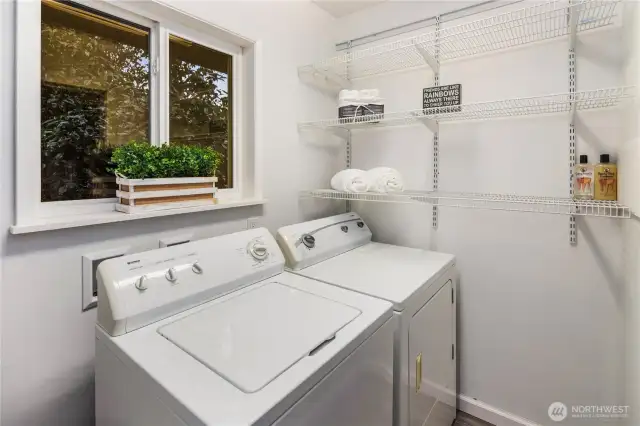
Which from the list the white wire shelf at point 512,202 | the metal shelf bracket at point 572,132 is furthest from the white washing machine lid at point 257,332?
the metal shelf bracket at point 572,132

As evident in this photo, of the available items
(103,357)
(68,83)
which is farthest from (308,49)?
(103,357)

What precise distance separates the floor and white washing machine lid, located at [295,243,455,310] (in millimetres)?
947

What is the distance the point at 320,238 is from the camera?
71.9 inches

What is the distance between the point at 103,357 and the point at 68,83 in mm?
1025

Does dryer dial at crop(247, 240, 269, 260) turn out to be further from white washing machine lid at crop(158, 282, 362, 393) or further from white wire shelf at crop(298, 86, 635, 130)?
white wire shelf at crop(298, 86, 635, 130)

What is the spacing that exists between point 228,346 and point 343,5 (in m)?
2.28

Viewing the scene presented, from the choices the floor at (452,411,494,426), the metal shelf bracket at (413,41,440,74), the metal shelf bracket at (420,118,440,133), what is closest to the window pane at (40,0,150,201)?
the metal shelf bracket at (413,41,440,74)

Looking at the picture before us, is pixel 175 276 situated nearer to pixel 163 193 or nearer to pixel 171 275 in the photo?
pixel 171 275

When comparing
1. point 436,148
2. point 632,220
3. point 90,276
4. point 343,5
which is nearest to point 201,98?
point 90,276

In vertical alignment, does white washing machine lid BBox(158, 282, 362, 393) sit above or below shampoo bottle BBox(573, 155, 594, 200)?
below

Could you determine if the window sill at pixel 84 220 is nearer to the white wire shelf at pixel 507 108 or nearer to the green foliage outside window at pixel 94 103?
the green foliage outside window at pixel 94 103

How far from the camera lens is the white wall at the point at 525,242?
1.61 m

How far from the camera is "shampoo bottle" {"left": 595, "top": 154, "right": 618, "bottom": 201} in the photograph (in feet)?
4.77

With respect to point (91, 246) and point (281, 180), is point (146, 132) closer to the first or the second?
point (91, 246)
